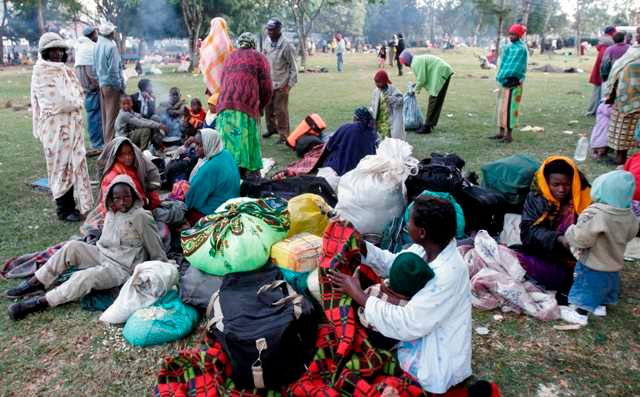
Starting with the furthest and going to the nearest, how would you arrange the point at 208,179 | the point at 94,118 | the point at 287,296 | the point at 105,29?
the point at 94,118 < the point at 105,29 < the point at 208,179 < the point at 287,296

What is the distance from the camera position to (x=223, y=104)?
5.71 m

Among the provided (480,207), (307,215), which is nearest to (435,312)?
(307,215)

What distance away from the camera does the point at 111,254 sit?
3748mm

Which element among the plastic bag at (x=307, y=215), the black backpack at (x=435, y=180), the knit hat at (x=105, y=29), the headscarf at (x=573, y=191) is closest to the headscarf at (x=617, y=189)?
the headscarf at (x=573, y=191)

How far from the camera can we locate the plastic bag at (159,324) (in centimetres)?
317

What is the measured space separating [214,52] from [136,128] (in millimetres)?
1958

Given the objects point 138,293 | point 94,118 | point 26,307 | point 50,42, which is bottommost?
point 26,307

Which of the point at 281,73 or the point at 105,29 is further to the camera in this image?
the point at 281,73

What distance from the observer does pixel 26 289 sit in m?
3.73

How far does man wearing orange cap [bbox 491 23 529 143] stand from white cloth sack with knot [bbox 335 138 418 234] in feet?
14.5

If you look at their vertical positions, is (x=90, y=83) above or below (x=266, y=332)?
above

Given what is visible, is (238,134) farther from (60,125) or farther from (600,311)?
(600,311)

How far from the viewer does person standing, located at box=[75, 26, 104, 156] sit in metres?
7.83

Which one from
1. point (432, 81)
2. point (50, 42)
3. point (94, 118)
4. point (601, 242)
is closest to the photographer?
point (601, 242)
